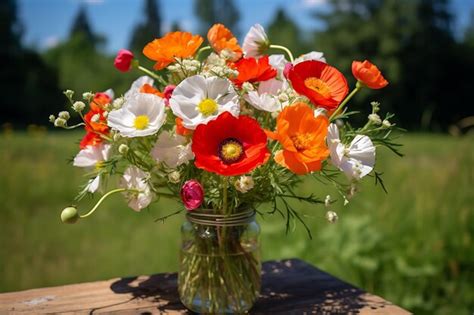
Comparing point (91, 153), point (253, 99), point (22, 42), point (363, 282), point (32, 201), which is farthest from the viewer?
point (22, 42)

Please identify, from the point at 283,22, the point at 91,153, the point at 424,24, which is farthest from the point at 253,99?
the point at 283,22

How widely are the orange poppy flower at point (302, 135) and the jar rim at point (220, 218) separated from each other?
24cm

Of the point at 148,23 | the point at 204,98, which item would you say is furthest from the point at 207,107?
the point at 148,23

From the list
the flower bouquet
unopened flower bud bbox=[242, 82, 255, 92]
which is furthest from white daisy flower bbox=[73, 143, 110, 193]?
unopened flower bud bbox=[242, 82, 255, 92]

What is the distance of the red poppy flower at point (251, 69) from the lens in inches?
41.8

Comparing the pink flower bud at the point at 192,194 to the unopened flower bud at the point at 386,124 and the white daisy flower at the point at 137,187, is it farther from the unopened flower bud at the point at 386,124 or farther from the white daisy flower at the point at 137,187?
the unopened flower bud at the point at 386,124

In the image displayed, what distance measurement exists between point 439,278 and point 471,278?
17 centimetres

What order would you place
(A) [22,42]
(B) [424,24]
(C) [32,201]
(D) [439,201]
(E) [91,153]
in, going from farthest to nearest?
1. (B) [424,24]
2. (A) [22,42]
3. (C) [32,201]
4. (D) [439,201]
5. (E) [91,153]

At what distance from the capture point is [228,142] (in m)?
0.99

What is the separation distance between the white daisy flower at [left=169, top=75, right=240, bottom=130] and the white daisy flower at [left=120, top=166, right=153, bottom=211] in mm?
185

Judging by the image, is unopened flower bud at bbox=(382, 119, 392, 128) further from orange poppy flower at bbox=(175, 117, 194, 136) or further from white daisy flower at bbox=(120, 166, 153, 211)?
white daisy flower at bbox=(120, 166, 153, 211)

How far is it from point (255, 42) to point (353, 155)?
0.36 metres

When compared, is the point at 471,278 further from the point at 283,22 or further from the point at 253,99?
the point at 283,22

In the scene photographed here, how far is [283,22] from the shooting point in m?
38.9
